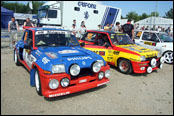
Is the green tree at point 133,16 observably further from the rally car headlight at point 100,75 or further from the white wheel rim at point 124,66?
the rally car headlight at point 100,75

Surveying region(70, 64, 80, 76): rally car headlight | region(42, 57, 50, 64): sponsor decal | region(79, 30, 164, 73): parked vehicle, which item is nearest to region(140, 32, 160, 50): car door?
region(79, 30, 164, 73): parked vehicle

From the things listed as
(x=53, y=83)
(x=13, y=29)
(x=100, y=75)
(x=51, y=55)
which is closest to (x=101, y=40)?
(x=100, y=75)

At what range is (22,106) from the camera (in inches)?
120

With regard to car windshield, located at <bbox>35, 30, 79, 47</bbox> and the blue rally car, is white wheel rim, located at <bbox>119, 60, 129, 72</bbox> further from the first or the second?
car windshield, located at <bbox>35, 30, 79, 47</bbox>

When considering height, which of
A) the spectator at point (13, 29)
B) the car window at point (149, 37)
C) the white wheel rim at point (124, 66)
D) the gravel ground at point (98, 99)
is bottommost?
the gravel ground at point (98, 99)

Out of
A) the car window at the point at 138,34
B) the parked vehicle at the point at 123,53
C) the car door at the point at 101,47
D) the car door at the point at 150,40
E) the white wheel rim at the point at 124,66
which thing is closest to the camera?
the parked vehicle at the point at 123,53

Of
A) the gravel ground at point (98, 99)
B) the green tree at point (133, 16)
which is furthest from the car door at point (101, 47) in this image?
the green tree at point (133, 16)

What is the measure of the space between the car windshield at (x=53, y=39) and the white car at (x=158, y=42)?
14.9 feet

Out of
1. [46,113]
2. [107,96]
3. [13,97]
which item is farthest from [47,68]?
[107,96]

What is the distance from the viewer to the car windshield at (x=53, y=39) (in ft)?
13.4

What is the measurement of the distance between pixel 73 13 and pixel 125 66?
9319 millimetres

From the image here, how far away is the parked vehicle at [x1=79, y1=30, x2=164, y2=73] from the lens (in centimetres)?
493

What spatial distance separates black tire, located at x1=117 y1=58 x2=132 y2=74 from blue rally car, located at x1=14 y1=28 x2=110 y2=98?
1659 millimetres

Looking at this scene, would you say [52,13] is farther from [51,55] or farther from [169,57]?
[51,55]
